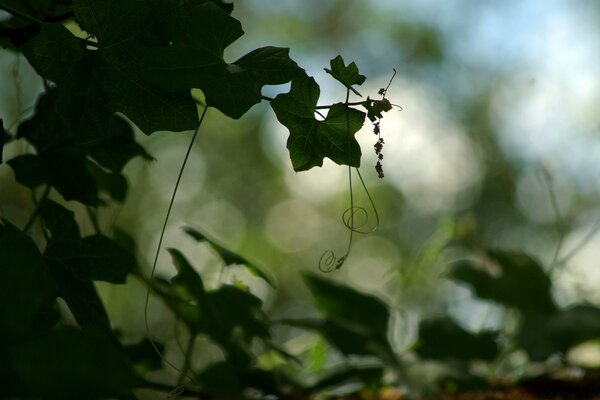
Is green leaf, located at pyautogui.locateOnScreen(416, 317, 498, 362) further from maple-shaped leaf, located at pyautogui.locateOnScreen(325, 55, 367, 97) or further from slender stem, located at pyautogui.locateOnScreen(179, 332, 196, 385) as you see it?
maple-shaped leaf, located at pyautogui.locateOnScreen(325, 55, 367, 97)

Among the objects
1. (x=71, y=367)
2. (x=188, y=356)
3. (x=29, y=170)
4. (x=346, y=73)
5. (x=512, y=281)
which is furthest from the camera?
(x=512, y=281)

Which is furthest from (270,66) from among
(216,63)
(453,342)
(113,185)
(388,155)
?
(388,155)

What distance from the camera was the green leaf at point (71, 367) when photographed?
25cm

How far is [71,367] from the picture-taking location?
0.84 ft

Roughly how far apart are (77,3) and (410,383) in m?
0.41

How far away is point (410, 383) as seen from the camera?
2.10 feet

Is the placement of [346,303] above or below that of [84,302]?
above

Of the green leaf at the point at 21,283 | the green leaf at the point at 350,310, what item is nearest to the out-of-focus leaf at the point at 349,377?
the green leaf at the point at 350,310

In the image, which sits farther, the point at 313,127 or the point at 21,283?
the point at 313,127

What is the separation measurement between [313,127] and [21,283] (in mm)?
209

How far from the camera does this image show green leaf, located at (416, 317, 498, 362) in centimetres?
74

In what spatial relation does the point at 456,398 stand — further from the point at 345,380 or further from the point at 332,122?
the point at 332,122

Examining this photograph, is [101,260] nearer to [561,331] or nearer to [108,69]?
[108,69]

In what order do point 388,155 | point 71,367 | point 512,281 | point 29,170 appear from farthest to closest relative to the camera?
point 388,155 → point 512,281 → point 29,170 → point 71,367
